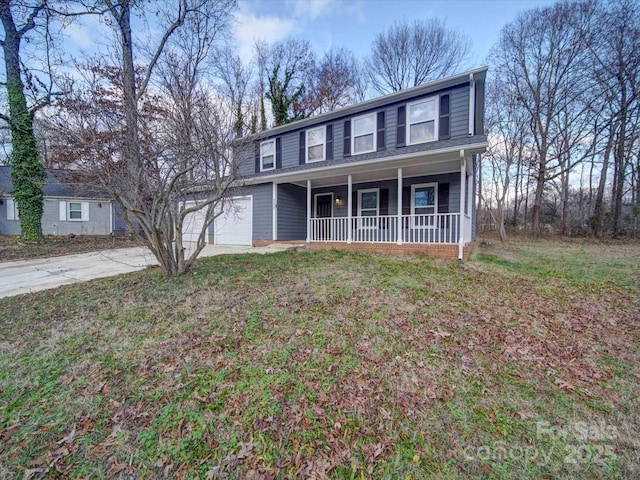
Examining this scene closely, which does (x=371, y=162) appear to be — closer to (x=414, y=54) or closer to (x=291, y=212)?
(x=291, y=212)

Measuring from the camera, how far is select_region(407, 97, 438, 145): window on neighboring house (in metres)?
8.40

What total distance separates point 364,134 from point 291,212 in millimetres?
4196

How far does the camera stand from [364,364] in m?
2.65

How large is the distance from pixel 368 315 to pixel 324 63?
2048cm

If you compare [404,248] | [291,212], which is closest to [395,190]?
[404,248]

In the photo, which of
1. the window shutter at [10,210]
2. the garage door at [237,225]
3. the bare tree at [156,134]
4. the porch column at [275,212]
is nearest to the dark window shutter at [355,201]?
the porch column at [275,212]

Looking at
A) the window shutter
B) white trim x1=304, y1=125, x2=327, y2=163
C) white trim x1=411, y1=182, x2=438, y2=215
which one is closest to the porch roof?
white trim x1=411, y1=182, x2=438, y2=215

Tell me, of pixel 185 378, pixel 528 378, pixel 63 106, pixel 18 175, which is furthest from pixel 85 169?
pixel 18 175

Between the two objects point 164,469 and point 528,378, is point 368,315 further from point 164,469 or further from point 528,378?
point 164,469

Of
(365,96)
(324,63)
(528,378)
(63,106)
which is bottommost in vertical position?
(528,378)

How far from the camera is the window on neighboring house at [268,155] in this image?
38.1 feet

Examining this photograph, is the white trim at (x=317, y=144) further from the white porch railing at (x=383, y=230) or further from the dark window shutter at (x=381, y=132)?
the white porch railing at (x=383, y=230)

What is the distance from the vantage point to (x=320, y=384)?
7.93ft

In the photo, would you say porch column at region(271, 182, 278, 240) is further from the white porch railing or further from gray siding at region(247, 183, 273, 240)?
the white porch railing
